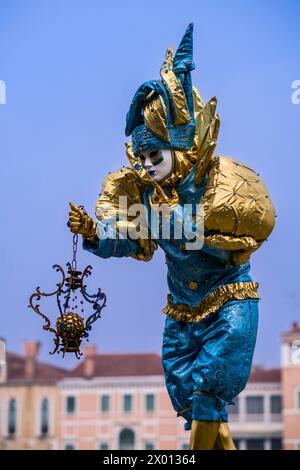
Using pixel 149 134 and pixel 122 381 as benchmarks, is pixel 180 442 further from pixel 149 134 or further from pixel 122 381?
pixel 149 134

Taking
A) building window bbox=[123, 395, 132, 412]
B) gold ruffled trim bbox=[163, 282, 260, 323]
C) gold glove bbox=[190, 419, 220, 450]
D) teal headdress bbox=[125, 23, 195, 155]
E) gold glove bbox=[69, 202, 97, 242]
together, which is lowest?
building window bbox=[123, 395, 132, 412]

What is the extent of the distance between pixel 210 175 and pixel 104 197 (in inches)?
25.0

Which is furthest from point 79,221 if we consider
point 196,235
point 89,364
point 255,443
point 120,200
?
point 89,364

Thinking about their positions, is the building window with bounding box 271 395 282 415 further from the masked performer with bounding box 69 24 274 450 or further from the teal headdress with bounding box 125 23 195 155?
the teal headdress with bounding box 125 23 195 155

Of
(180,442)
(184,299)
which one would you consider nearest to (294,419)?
(180,442)

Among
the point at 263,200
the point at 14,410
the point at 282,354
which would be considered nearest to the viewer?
the point at 263,200

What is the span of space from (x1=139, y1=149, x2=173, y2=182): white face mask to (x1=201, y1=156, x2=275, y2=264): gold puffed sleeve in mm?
228

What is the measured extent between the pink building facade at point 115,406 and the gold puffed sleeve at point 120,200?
23.9 metres

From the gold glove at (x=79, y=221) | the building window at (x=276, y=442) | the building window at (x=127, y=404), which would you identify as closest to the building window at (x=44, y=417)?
the building window at (x=127, y=404)

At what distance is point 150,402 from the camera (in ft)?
103

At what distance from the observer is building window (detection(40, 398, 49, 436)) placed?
107ft

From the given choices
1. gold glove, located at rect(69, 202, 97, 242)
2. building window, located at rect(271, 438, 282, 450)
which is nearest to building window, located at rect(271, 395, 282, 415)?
building window, located at rect(271, 438, 282, 450)

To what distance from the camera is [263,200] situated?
21.3ft

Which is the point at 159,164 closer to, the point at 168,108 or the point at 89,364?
the point at 168,108
